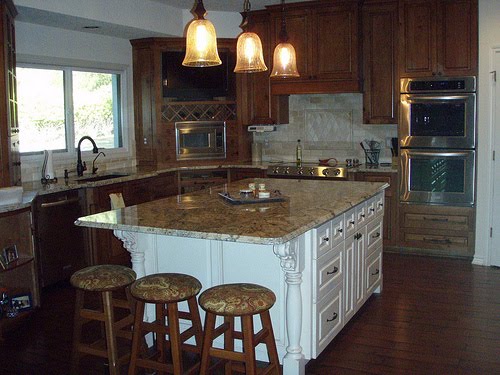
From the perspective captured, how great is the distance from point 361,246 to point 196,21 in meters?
2.04

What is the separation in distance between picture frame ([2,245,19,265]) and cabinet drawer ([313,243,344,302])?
2.21m

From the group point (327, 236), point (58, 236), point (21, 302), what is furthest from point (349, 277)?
point (58, 236)

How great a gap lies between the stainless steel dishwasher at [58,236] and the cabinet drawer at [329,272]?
2.44 metres

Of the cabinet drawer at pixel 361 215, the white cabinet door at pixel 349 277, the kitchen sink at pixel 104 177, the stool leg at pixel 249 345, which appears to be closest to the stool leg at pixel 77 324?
the stool leg at pixel 249 345

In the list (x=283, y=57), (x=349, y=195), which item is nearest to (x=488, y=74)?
(x=349, y=195)

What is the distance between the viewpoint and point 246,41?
11.0 feet

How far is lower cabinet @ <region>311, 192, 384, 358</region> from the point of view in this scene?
135 inches

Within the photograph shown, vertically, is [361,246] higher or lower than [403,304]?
higher

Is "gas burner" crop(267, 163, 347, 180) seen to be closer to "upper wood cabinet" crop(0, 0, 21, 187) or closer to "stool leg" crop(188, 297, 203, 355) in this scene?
"upper wood cabinet" crop(0, 0, 21, 187)

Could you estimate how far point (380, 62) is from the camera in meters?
6.32

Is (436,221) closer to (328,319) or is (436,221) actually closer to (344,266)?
(344,266)

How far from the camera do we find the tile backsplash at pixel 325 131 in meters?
6.85

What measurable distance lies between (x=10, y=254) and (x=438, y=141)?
4.04 m

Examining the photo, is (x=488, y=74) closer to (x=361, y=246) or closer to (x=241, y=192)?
(x=361, y=246)
